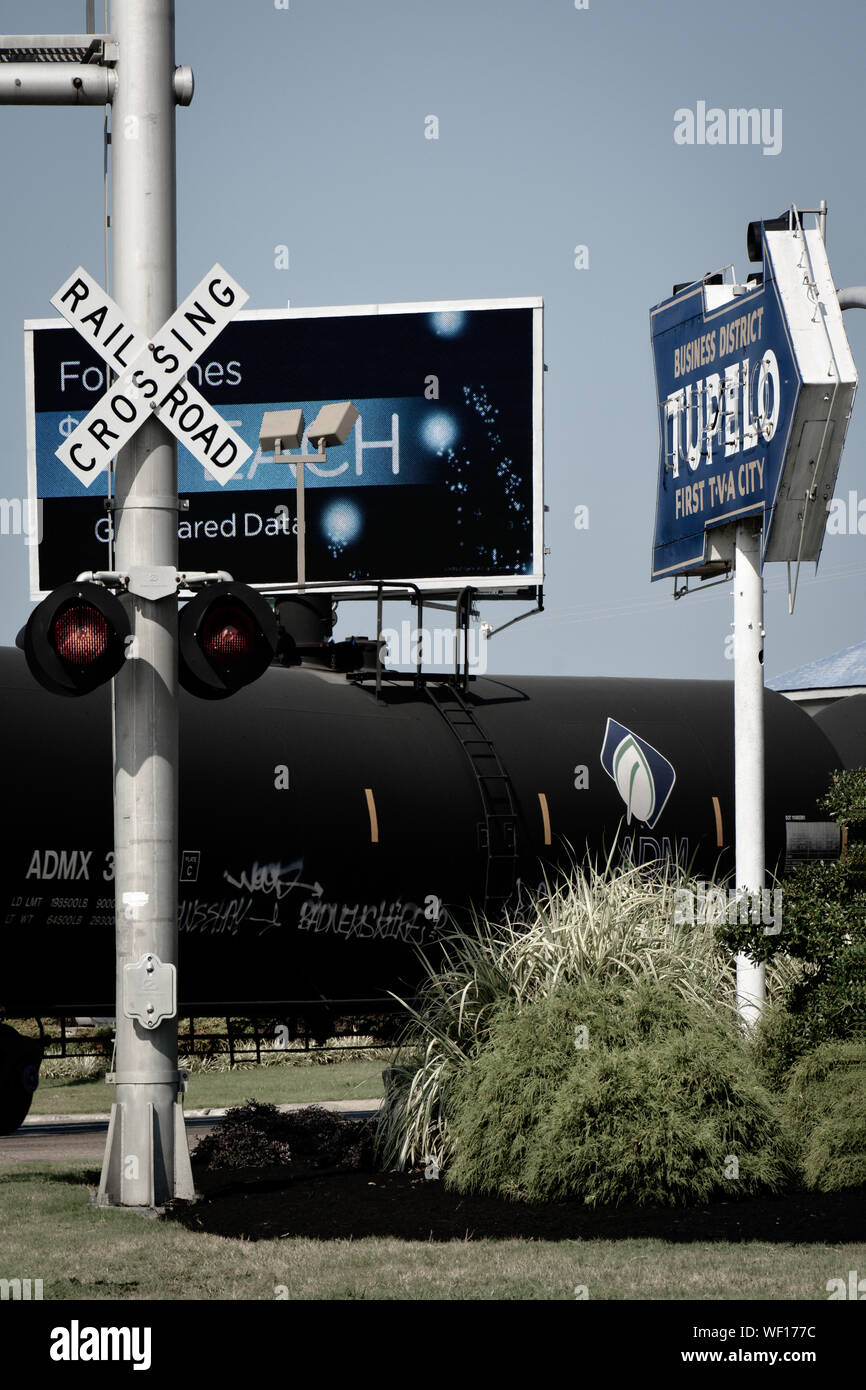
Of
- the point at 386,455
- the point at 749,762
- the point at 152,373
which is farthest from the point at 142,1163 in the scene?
the point at 386,455

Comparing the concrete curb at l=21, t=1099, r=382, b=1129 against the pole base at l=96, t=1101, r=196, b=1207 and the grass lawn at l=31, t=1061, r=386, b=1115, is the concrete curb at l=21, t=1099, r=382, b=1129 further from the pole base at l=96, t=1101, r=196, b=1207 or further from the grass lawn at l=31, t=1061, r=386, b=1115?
the pole base at l=96, t=1101, r=196, b=1207

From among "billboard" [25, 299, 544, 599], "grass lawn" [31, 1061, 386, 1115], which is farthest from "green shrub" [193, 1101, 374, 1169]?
"billboard" [25, 299, 544, 599]

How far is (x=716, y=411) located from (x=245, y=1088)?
34.1 feet

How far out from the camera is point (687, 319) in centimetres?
1689

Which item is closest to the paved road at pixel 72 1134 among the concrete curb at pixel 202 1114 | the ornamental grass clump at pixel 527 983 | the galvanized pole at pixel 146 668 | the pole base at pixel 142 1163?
the concrete curb at pixel 202 1114

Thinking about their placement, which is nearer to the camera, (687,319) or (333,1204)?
(333,1204)

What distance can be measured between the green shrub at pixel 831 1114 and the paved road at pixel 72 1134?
440 centimetres

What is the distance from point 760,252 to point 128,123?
7.46m

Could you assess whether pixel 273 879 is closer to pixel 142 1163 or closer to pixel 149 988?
pixel 149 988

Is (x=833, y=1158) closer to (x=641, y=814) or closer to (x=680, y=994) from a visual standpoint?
(x=680, y=994)

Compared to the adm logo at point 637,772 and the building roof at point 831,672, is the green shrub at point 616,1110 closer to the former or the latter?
the adm logo at point 637,772

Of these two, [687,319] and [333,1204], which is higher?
[687,319]
